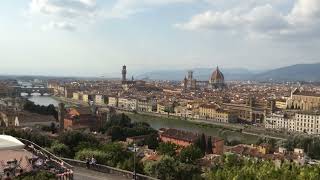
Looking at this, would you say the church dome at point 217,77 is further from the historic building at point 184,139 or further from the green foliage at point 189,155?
the green foliage at point 189,155

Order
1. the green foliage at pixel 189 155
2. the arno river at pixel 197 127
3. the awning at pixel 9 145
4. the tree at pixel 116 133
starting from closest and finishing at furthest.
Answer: the awning at pixel 9 145 → the green foliage at pixel 189 155 → the tree at pixel 116 133 → the arno river at pixel 197 127

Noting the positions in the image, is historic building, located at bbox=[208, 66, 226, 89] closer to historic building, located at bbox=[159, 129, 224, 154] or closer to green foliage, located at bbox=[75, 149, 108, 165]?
historic building, located at bbox=[159, 129, 224, 154]

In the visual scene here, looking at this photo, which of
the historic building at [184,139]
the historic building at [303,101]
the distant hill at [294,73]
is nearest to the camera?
the historic building at [184,139]

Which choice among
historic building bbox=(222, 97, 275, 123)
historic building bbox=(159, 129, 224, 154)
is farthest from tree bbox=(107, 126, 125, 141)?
historic building bbox=(222, 97, 275, 123)

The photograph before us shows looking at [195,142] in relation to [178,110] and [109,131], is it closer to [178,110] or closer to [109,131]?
[109,131]

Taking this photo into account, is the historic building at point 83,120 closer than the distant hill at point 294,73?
Yes

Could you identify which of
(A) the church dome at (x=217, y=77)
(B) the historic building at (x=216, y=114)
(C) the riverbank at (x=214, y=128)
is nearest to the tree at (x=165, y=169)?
(C) the riverbank at (x=214, y=128)

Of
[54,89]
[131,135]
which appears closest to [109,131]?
[131,135]

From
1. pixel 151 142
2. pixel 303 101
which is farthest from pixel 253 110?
pixel 151 142

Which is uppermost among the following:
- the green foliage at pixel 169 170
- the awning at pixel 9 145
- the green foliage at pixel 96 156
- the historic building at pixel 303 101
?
the awning at pixel 9 145
